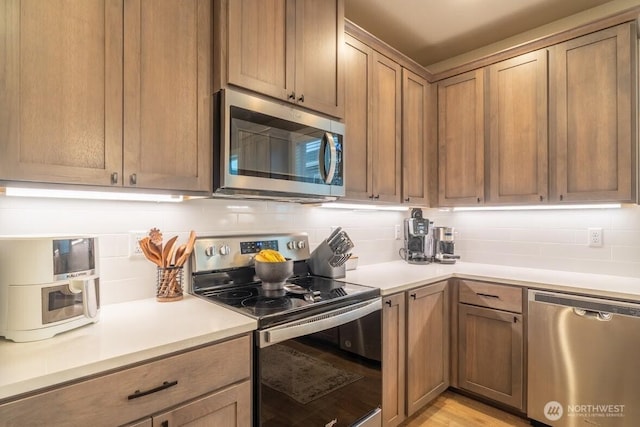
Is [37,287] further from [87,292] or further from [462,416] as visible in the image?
[462,416]

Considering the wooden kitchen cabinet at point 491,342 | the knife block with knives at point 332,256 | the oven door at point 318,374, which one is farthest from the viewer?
the wooden kitchen cabinet at point 491,342

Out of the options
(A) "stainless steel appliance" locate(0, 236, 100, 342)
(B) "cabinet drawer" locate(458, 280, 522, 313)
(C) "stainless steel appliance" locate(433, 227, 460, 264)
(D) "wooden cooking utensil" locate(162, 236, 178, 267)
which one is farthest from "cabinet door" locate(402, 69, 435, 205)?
(A) "stainless steel appliance" locate(0, 236, 100, 342)

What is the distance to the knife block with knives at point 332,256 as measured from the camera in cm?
195

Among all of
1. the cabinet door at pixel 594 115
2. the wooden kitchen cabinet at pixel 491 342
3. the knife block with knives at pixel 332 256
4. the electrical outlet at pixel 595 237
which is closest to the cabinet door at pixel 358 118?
the knife block with knives at pixel 332 256

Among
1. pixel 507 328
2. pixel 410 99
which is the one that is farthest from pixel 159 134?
pixel 507 328

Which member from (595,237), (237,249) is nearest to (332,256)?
(237,249)

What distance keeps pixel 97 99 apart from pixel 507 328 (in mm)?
2430

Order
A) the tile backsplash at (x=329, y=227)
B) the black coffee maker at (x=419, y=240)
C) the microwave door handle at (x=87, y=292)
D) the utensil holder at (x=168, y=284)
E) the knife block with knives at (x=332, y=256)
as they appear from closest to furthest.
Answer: the microwave door handle at (x=87, y=292), the tile backsplash at (x=329, y=227), the utensil holder at (x=168, y=284), the knife block with knives at (x=332, y=256), the black coffee maker at (x=419, y=240)

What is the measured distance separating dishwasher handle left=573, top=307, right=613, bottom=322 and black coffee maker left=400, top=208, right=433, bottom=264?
105 cm

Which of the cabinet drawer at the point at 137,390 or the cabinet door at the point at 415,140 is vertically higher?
the cabinet door at the point at 415,140

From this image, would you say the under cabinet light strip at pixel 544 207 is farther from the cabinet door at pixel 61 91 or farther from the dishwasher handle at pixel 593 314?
the cabinet door at pixel 61 91

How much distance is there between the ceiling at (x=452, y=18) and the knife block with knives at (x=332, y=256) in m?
1.62

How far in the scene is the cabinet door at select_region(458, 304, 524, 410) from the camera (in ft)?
6.73

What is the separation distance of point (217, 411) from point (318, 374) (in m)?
0.45
